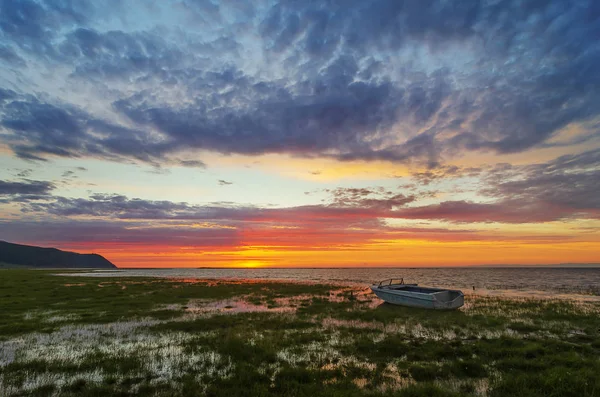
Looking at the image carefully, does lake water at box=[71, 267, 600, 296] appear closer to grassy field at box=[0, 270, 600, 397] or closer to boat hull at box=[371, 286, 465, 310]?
boat hull at box=[371, 286, 465, 310]

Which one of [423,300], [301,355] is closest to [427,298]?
[423,300]

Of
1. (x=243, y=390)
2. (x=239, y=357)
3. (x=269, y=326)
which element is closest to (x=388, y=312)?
(x=269, y=326)

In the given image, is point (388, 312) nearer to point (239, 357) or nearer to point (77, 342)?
point (239, 357)

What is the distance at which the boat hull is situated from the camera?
1066 inches

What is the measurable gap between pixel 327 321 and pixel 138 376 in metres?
14.0

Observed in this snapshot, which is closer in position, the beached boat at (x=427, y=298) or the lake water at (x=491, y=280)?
the beached boat at (x=427, y=298)

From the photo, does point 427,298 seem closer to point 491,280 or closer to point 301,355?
point 301,355

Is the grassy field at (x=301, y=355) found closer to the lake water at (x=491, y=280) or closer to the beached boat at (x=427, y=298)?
the beached boat at (x=427, y=298)

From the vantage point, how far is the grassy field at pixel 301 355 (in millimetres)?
10062

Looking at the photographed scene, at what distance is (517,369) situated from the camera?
11758 millimetres

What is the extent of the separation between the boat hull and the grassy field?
3086 mm

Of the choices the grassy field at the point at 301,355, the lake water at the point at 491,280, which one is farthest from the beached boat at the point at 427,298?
the lake water at the point at 491,280

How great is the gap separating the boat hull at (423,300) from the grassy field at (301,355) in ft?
10.1

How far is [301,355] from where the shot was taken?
45.3 ft
